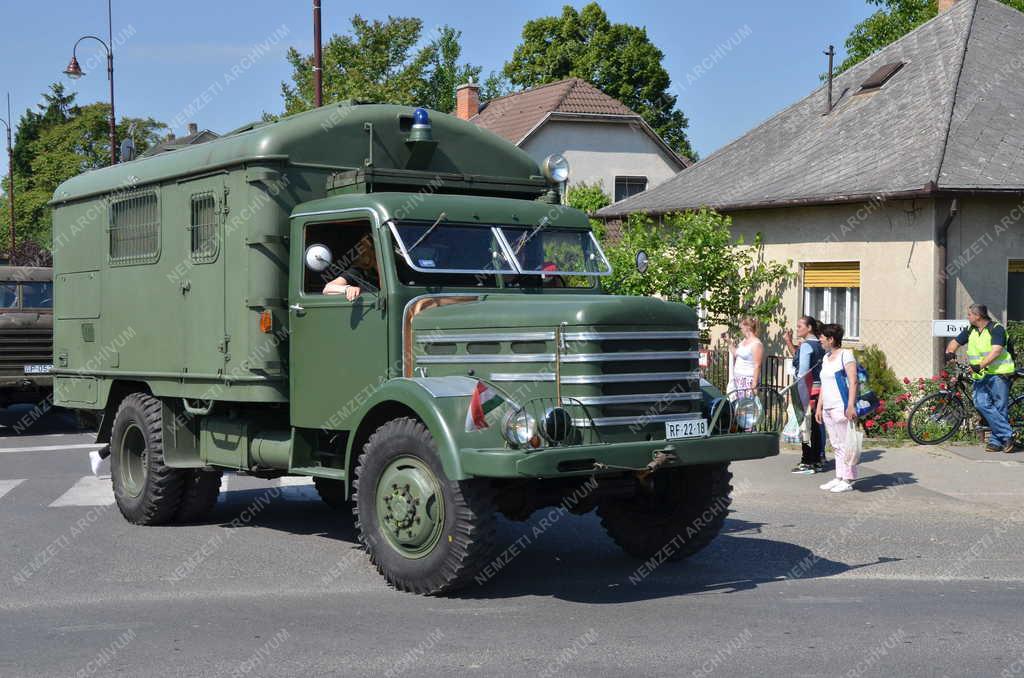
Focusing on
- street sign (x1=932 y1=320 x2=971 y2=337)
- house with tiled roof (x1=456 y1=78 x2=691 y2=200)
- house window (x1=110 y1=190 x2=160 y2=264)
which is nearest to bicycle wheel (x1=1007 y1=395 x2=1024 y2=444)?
street sign (x1=932 y1=320 x2=971 y2=337)

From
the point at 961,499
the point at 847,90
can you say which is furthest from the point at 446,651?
the point at 847,90

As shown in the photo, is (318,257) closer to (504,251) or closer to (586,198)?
(504,251)

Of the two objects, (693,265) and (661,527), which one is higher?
(693,265)

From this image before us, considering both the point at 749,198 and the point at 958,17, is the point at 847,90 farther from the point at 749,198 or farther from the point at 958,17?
the point at 749,198

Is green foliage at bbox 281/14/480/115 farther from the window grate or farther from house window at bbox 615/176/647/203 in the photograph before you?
the window grate

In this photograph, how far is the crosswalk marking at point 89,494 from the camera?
468 inches

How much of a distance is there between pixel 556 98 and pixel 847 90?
63.6 ft

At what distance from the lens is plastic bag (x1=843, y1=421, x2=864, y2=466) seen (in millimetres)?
12297

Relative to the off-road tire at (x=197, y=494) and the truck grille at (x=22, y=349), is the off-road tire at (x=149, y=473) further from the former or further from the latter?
the truck grille at (x=22, y=349)

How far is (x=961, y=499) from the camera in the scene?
12.0 m

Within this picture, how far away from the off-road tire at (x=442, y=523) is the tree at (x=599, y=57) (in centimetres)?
4982

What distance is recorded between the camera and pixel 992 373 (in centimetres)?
1477

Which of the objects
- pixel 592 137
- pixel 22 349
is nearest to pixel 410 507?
pixel 22 349

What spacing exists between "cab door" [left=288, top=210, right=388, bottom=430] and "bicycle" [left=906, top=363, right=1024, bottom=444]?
29.9 feet
